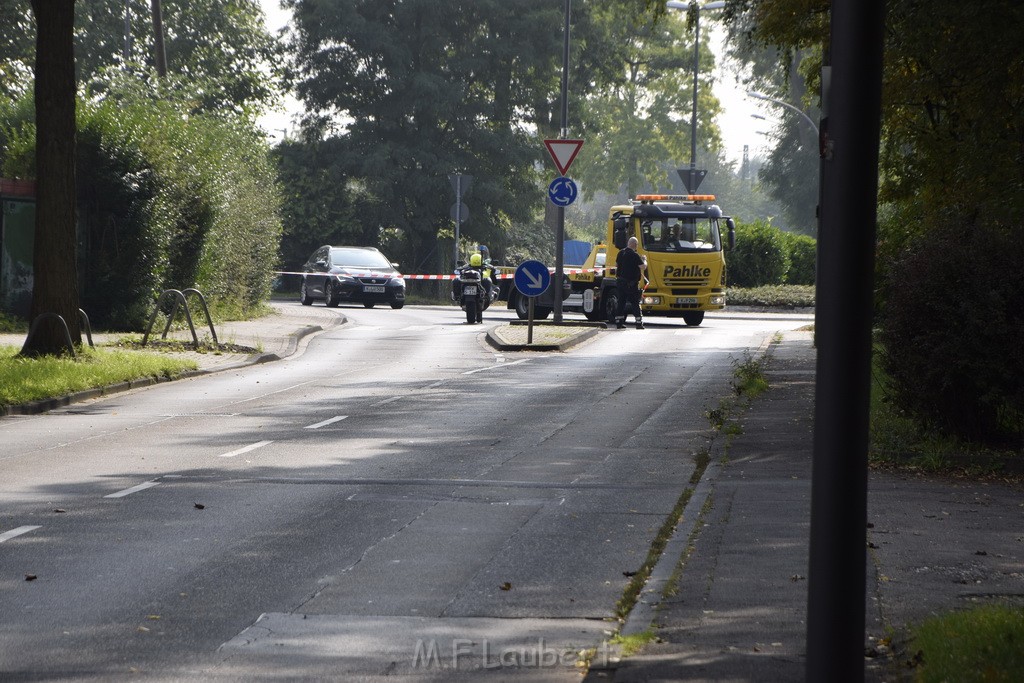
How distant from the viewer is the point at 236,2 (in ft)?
199

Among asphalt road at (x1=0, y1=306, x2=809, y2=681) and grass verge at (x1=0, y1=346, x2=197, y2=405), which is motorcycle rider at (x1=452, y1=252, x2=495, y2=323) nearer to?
grass verge at (x1=0, y1=346, x2=197, y2=405)

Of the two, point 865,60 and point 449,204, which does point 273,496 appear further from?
point 449,204

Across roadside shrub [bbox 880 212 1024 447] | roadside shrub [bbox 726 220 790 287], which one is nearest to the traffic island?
roadside shrub [bbox 880 212 1024 447]

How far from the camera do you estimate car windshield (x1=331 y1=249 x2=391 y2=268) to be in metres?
42.9

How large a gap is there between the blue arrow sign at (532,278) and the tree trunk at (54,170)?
807 cm

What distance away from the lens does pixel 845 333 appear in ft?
14.1

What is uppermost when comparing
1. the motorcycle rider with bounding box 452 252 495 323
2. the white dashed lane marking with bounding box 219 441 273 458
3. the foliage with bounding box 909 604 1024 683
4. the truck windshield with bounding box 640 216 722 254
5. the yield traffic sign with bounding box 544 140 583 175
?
the yield traffic sign with bounding box 544 140 583 175

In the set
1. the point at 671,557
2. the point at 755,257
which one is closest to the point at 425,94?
the point at 755,257

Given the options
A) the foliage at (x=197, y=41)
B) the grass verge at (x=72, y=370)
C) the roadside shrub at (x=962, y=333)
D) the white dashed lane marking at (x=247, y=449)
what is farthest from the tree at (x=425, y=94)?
the roadside shrub at (x=962, y=333)

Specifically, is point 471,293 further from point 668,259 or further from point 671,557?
point 671,557

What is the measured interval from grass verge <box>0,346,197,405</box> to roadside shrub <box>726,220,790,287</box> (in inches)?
1300

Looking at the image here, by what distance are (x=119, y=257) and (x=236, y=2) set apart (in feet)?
120

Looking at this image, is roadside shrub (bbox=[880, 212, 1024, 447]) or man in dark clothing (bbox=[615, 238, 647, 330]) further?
man in dark clothing (bbox=[615, 238, 647, 330])

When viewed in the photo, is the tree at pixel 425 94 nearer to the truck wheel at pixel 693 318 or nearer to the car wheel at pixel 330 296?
the car wheel at pixel 330 296
